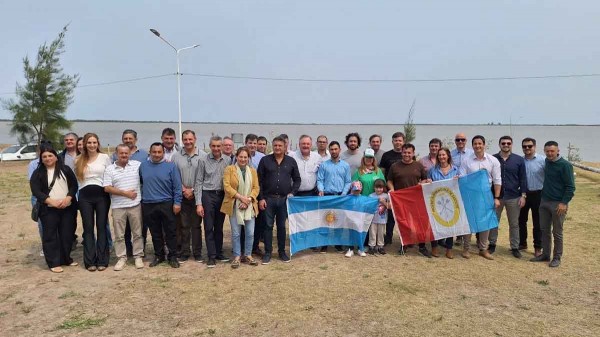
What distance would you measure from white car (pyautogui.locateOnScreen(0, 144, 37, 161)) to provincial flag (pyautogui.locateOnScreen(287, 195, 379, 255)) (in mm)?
27045

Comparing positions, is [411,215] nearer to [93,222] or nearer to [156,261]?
[156,261]

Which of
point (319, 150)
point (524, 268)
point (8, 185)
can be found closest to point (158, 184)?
point (319, 150)

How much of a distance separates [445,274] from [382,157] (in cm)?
234

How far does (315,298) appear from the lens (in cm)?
486

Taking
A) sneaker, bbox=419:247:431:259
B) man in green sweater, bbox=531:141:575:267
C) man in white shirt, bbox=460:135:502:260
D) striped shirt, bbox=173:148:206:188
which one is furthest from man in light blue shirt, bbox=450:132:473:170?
striped shirt, bbox=173:148:206:188

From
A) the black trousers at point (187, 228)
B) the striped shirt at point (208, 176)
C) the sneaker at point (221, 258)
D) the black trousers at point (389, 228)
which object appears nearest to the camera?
the striped shirt at point (208, 176)

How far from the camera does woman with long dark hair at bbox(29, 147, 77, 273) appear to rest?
5.71 m

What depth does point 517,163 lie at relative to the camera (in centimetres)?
649

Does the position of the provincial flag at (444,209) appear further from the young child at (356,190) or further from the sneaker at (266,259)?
the sneaker at (266,259)

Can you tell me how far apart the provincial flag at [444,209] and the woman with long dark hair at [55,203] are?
482 centimetres

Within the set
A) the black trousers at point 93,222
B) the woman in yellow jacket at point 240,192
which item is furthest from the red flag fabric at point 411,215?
the black trousers at point 93,222

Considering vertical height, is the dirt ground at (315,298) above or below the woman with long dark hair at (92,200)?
below

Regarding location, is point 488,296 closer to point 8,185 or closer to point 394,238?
point 394,238

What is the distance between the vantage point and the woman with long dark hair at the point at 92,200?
5.80 meters
